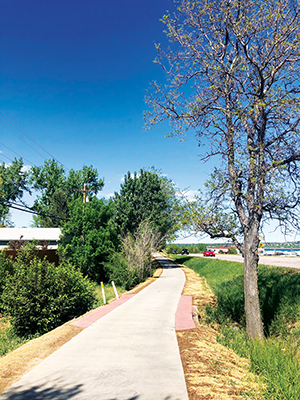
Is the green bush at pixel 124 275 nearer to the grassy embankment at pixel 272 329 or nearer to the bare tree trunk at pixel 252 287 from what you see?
the grassy embankment at pixel 272 329

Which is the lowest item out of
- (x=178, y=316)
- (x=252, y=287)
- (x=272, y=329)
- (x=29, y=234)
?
(x=272, y=329)

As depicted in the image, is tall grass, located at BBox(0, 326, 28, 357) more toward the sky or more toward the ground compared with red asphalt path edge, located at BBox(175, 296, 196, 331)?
more toward the ground

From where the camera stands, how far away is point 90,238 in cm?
2809

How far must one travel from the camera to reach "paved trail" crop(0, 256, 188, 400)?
443cm

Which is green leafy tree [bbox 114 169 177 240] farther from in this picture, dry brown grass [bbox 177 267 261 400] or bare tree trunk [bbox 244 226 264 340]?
dry brown grass [bbox 177 267 261 400]

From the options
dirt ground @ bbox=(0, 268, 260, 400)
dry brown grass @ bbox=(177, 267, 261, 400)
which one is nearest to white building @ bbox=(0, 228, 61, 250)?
dirt ground @ bbox=(0, 268, 260, 400)

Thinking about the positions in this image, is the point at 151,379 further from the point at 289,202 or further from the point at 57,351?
the point at 289,202

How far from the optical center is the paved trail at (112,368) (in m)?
4.43

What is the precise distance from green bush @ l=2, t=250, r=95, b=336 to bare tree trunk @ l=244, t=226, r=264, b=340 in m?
6.59

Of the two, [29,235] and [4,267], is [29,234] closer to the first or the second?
[29,235]

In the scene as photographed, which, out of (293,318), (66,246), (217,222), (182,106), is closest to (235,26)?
(182,106)

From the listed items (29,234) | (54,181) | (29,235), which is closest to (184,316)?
(29,235)

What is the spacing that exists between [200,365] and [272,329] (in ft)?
23.1

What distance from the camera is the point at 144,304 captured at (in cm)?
1283
